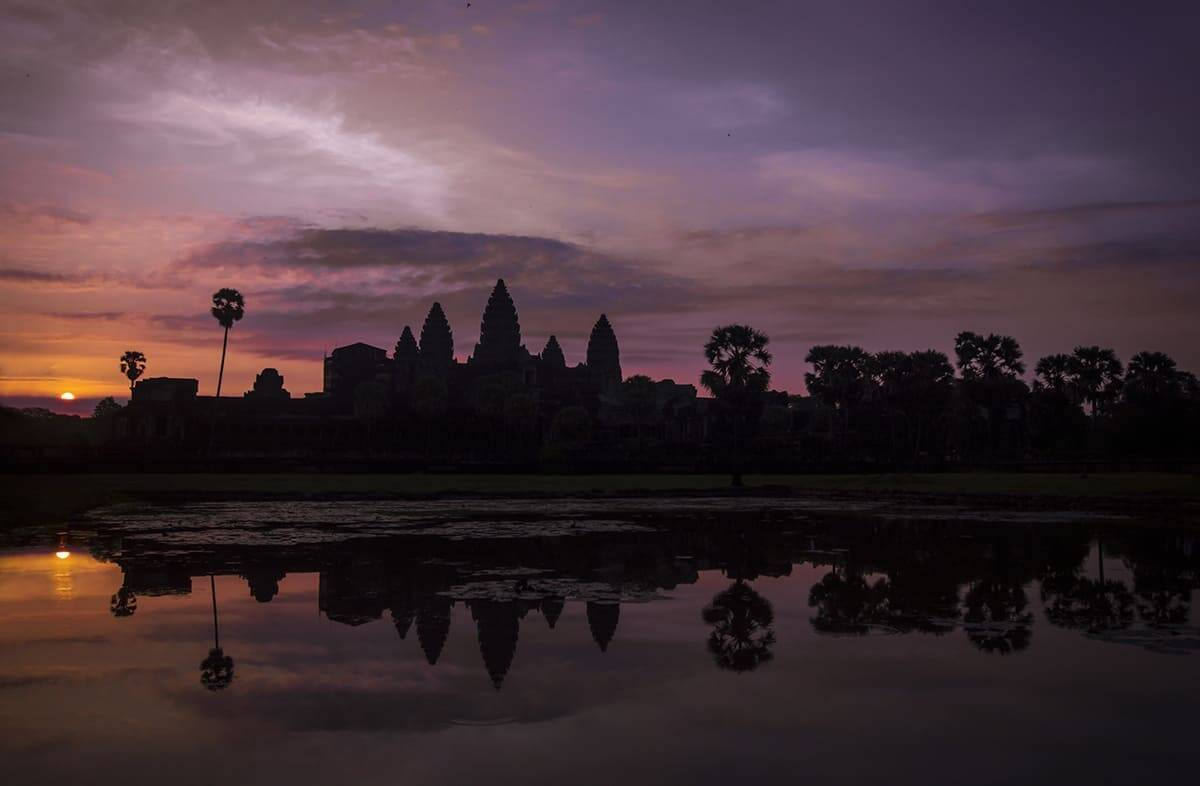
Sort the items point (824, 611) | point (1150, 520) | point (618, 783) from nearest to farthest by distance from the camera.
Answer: point (618, 783)
point (824, 611)
point (1150, 520)

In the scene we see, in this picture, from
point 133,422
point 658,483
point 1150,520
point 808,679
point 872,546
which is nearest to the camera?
point 808,679

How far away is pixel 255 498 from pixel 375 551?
21.5 m

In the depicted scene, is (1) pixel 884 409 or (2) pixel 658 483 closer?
(2) pixel 658 483

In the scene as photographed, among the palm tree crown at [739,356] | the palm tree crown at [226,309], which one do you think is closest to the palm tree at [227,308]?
the palm tree crown at [226,309]

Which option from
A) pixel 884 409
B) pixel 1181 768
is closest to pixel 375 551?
pixel 1181 768

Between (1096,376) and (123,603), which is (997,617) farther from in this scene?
(1096,376)

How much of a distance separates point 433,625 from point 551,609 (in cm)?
205

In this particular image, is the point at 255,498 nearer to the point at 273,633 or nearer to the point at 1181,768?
the point at 273,633

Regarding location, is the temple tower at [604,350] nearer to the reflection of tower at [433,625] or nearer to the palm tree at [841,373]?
the palm tree at [841,373]

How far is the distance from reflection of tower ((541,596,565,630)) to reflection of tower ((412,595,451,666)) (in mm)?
1424

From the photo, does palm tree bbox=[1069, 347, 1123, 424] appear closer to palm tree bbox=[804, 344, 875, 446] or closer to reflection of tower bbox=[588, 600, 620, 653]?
palm tree bbox=[804, 344, 875, 446]

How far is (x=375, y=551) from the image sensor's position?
21531 mm

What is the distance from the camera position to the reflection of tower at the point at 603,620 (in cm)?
1249

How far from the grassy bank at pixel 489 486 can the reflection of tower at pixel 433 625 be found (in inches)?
767
